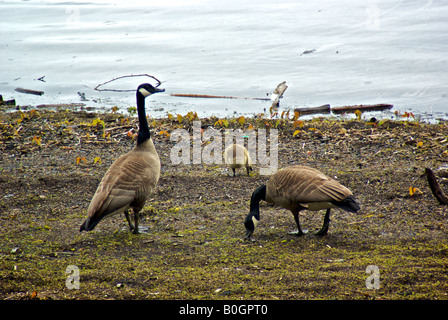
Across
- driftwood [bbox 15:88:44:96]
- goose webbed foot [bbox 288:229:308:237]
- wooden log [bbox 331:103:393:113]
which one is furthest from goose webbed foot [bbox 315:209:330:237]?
driftwood [bbox 15:88:44:96]

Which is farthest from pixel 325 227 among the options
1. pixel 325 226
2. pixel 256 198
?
pixel 256 198

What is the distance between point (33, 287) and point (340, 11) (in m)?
20.4

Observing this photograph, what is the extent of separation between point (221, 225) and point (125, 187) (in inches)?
50.1

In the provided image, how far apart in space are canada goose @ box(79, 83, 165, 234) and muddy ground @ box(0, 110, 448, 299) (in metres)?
0.37

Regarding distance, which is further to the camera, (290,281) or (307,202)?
(307,202)

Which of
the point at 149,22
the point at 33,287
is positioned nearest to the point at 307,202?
the point at 33,287

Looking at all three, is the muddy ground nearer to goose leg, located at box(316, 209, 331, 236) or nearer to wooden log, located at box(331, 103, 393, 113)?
goose leg, located at box(316, 209, 331, 236)

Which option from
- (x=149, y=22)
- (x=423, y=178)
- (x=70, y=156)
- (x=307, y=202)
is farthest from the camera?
(x=149, y=22)

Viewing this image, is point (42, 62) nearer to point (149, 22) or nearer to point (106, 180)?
point (149, 22)

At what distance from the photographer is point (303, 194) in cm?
536

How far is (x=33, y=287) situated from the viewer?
4.23 m

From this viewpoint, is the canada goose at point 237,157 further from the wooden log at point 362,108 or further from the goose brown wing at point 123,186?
the wooden log at point 362,108

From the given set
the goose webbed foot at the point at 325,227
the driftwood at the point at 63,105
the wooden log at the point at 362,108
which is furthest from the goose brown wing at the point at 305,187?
the driftwood at the point at 63,105
